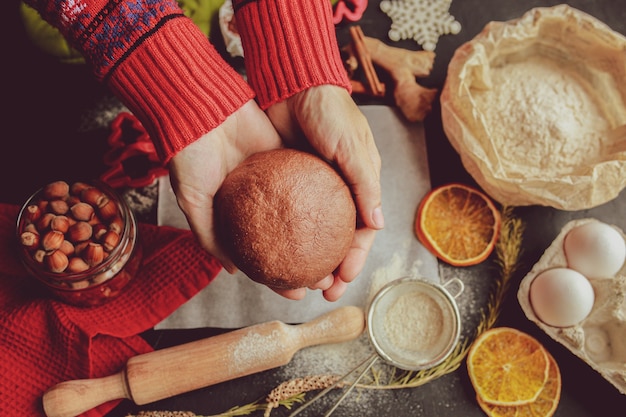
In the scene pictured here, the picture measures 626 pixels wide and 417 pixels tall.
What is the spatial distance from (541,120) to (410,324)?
603 mm

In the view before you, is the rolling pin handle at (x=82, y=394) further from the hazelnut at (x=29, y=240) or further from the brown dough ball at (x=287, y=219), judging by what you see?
the brown dough ball at (x=287, y=219)

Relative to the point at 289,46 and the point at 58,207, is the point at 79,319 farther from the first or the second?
the point at 289,46

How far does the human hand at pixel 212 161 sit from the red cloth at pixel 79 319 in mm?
216

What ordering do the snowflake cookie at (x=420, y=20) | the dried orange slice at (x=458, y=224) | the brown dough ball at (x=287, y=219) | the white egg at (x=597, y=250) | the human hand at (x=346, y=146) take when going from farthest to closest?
the snowflake cookie at (x=420, y=20) < the dried orange slice at (x=458, y=224) < the white egg at (x=597, y=250) < the human hand at (x=346, y=146) < the brown dough ball at (x=287, y=219)

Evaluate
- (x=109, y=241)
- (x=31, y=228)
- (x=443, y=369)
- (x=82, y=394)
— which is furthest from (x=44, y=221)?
(x=443, y=369)

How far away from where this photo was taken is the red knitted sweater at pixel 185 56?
1109 millimetres

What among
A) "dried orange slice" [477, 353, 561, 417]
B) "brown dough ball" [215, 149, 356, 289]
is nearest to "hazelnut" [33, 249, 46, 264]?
"brown dough ball" [215, 149, 356, 289]

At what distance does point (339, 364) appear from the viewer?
147 centimetres

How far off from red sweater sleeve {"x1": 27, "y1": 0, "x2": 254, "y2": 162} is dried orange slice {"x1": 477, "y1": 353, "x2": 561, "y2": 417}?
93 cm

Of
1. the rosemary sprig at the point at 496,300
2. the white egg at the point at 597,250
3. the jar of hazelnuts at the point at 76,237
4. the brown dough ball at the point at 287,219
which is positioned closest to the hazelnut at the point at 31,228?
the jar of hazelnuts at the point at 76,237

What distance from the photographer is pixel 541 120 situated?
4.80ft

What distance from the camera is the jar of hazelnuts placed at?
124 cm

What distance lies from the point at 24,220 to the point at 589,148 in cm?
135

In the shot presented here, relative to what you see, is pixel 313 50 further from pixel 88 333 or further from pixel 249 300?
pixel 88 333
